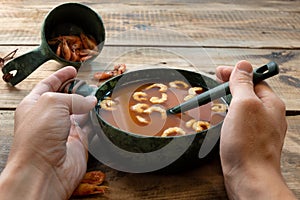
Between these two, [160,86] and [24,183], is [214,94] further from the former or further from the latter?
[24,183]

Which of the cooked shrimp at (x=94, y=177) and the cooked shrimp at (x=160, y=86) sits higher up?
the cooked shrimp at (x=160, y=86)

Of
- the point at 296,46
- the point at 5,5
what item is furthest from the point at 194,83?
the point at 5,5

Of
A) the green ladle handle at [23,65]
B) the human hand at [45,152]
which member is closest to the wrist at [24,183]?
the human hand at [45,152]

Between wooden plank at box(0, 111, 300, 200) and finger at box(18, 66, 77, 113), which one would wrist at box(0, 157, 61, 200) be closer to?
wooden plank at box(0, 111, 300, 200)

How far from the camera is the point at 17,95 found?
4.68 ft

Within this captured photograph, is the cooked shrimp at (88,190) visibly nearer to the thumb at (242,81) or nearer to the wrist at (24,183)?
the wrist at (24,183)

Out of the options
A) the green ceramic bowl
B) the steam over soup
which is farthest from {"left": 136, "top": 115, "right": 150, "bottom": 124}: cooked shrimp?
the green ceramic bowl

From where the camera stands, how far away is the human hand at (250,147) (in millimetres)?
976

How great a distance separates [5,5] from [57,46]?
29.4 inches

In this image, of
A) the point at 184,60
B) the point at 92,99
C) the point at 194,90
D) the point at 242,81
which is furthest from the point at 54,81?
the point at 184,60

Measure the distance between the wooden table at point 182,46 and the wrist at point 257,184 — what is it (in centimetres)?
6

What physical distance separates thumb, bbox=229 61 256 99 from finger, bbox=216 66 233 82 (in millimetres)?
156

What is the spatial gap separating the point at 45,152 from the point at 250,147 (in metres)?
0.47

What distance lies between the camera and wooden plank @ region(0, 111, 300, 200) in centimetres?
104
